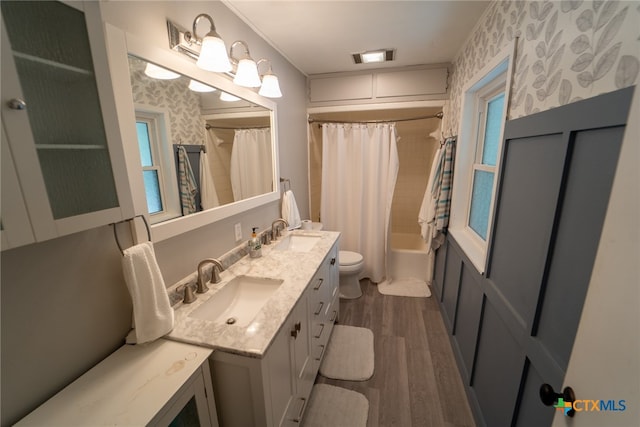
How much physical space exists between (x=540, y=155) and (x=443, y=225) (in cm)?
150

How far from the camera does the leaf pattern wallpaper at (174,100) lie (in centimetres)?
101

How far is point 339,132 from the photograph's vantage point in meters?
2.97

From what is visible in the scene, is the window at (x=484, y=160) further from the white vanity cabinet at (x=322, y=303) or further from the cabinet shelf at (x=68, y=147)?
the cabinet shelf at (x=68, y=147)

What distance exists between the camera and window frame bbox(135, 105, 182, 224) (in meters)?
1.07

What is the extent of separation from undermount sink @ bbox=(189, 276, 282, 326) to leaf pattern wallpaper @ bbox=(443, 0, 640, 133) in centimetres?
145

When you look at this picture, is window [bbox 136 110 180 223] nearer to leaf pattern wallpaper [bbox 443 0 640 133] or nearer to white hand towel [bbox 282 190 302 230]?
white hand towel [bbox 282 190 302 230]

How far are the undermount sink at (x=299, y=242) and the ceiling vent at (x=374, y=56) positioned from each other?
1761 millimetres

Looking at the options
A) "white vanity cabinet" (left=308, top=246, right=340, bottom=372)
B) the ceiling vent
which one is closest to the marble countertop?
"white vanity cabinet" (left=308, top=246, right=340, bottom=372)

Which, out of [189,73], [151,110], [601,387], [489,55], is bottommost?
[601,387]

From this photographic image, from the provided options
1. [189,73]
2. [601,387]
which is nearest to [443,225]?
[601,387]

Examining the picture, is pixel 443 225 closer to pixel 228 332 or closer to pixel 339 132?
pixel 339 132

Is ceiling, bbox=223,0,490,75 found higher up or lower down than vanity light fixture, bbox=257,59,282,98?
higher up

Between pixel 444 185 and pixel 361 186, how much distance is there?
950mm

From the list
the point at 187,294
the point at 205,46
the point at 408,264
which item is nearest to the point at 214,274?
the point at 187,294
